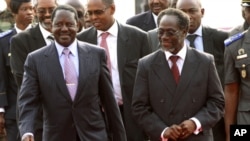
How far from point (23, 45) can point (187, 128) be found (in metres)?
2.50

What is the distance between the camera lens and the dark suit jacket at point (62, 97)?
915 cm

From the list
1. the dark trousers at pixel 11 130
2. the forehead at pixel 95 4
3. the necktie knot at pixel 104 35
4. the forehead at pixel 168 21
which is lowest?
the dark trousers at pixel 11 130

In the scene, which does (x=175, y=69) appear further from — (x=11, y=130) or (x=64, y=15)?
(x=11, y=130)

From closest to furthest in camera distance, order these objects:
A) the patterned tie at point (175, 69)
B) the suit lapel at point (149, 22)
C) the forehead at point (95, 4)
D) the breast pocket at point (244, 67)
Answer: the patterned tie at point (175, 69), the breast pocket at point (244, 67), the forehead at point (95, 4), the suit lapel at point (149, 22)

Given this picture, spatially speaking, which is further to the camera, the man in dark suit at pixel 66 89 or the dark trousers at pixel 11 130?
the dark trousers at pixel 11 130

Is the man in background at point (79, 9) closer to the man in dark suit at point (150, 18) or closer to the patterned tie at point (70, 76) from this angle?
the man in dark suit at point (150, 18)

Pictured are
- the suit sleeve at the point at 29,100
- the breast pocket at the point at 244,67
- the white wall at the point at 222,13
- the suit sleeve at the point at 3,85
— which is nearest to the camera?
the suit sleeve at the point at 29,100

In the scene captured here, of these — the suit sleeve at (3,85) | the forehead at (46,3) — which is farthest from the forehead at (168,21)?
the suit sleeve at (3,85)

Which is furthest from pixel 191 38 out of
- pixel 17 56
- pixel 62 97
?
pixel 62 97

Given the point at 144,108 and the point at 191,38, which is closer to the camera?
the point at 144,108

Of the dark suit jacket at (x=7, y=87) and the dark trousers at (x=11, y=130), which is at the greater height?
the dark suit jacket at (x=7, y=87)

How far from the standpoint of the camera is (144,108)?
921cm

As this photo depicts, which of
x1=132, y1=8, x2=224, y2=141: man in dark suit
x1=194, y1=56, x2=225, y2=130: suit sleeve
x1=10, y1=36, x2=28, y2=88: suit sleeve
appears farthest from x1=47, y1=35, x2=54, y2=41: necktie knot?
x1=194, y1=56, x2=225, y2=130: suit sleeve

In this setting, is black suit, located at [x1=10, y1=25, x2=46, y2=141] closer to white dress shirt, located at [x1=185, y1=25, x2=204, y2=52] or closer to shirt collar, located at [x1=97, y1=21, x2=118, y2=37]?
shirt collar, located at [x1=97, y1=21, x2=118, y2=37]
